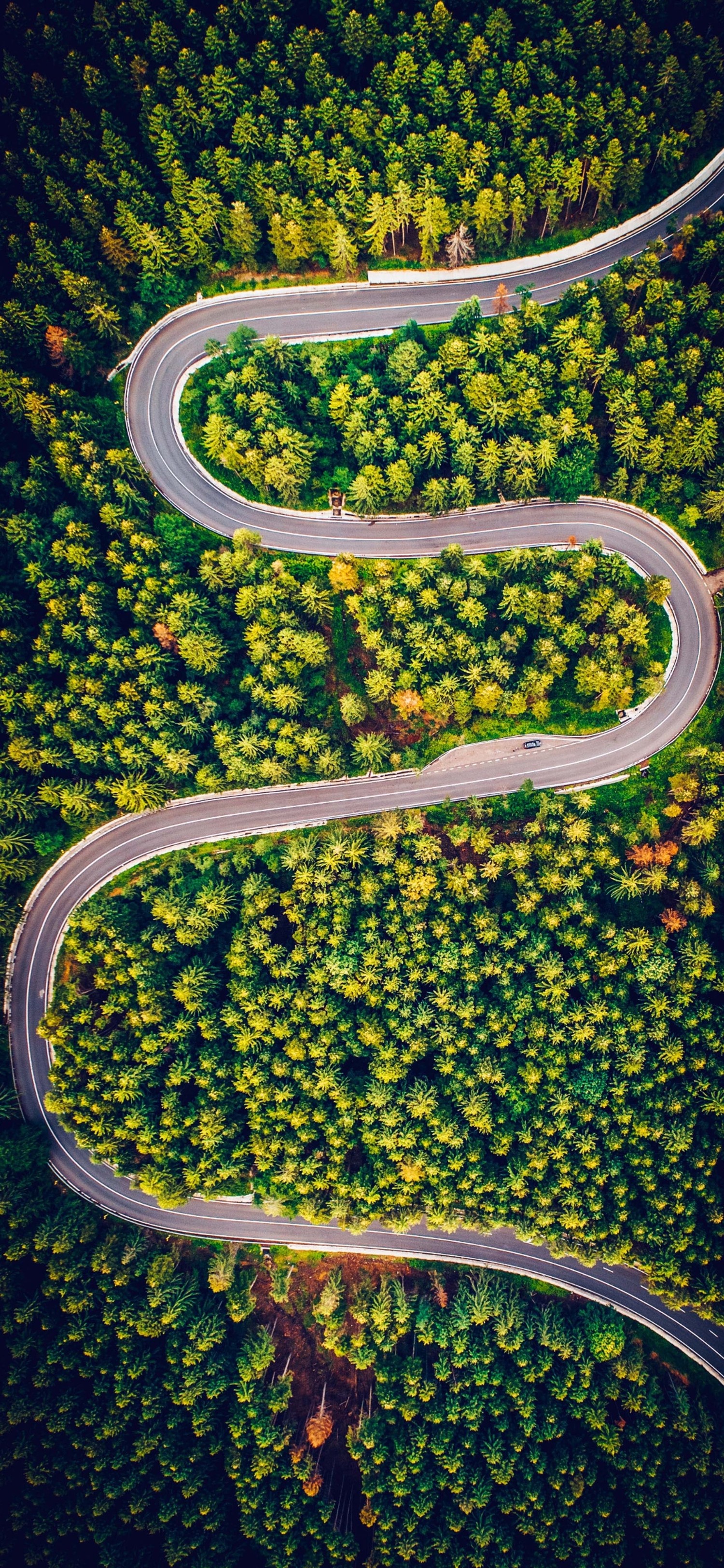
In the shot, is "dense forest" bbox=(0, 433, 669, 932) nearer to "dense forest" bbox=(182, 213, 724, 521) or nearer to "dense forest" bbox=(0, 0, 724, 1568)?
"dense forest" bbox=(0, 0, 724, 1568)

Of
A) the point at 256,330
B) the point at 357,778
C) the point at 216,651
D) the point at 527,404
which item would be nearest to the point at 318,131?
the point at 256,330

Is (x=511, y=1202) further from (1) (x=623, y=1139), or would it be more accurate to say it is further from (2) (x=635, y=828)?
(2) (x=635, y=828)

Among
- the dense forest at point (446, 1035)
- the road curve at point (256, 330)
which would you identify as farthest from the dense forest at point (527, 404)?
the dense forest at point (446, 1035)

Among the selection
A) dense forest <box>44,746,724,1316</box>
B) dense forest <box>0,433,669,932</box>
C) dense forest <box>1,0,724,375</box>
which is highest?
dense forest <box>1,0,724,375</box>

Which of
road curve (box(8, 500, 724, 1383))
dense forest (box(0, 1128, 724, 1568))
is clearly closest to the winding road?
road curve (box(8, 500, 724, 1383))

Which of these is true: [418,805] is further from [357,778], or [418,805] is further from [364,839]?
[364,839]

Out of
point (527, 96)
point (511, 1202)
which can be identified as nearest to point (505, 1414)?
point (511, 1202)
